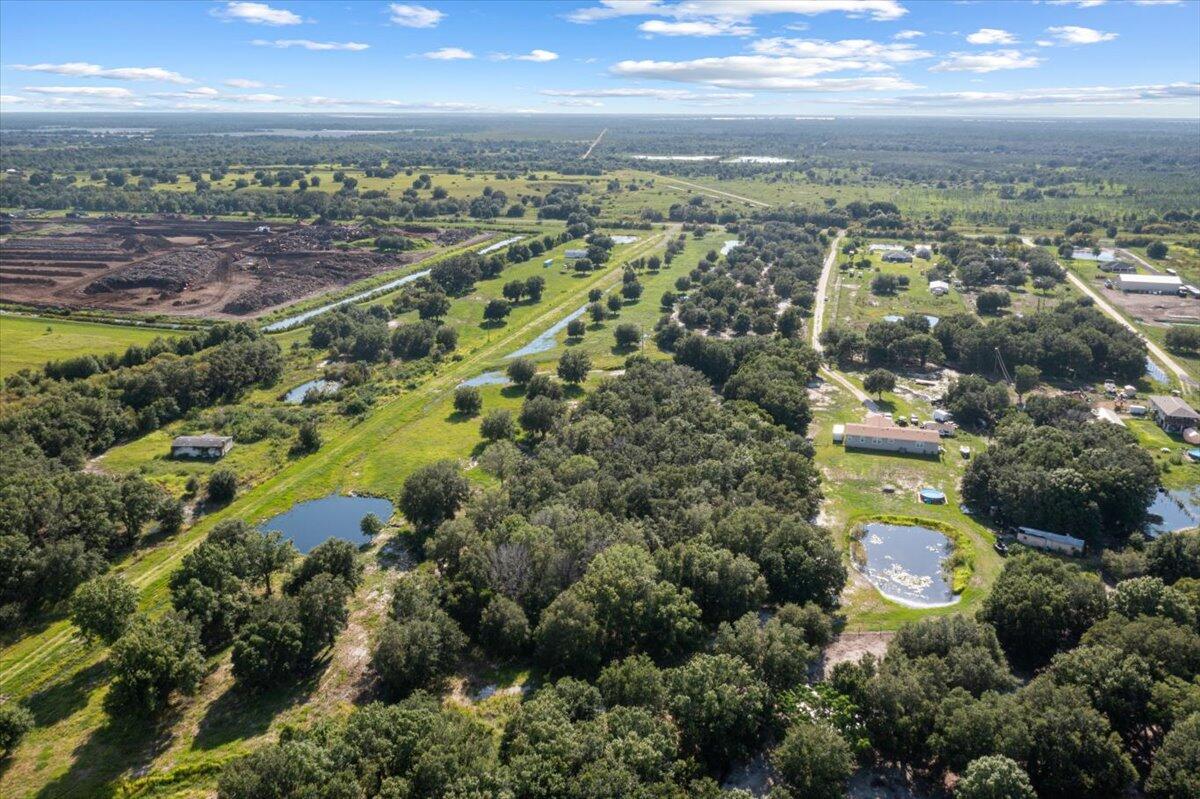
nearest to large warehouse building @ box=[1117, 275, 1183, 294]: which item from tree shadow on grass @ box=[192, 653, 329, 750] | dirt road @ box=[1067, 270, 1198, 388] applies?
dirt road @ box=[1067, 270, 1198, 388]

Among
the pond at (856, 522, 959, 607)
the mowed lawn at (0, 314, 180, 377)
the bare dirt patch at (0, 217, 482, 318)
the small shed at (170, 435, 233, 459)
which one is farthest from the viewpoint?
the bare dirt patch at (0, 217, 482, 318)

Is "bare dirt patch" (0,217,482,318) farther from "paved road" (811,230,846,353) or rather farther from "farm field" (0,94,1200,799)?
"paved road" (811,230,846,353)

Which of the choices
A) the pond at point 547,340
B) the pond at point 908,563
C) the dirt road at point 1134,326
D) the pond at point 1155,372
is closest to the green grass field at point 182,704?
the pond at point 547,340

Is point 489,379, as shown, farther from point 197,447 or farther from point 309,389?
point 197,447

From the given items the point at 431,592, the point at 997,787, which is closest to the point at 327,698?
the point at 431,592

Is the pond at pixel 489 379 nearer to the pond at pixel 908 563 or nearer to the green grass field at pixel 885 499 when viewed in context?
the green grass field at pixel 885 499

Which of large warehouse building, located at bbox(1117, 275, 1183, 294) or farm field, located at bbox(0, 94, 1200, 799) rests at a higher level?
large warehouse building, located at bbox(1117, 275, 1183, 294)

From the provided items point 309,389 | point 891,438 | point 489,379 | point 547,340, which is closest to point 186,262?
point 309,389
